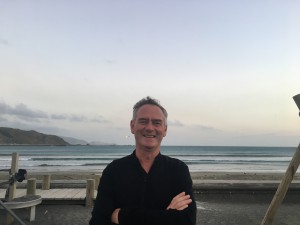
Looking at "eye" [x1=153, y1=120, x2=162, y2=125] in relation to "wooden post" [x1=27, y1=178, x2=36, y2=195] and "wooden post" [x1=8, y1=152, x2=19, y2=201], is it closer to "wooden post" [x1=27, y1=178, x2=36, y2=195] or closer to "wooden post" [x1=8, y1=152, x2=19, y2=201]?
"wooden post" [x1=8, y1=152, x2=19, y2=201]

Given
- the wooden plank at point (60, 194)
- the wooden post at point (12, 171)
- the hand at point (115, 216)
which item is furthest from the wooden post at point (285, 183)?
the wooden plank at point (60, 194)

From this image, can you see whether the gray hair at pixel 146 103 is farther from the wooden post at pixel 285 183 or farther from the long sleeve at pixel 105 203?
the wooden post at pixel 285 183

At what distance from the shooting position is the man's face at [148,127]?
8.04ft

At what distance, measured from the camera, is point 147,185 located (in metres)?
2.41

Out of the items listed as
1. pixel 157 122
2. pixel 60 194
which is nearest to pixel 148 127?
pixel 157 122

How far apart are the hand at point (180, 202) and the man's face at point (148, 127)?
417mm

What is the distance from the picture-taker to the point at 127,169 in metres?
2.46

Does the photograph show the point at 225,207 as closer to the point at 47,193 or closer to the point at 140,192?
the point at 47,193

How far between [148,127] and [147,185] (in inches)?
17.5

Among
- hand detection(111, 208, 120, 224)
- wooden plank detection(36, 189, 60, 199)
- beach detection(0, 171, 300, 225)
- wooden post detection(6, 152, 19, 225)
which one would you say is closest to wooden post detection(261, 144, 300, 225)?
hand detection(111, 208, 120, 224)

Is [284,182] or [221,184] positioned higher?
[284,182]

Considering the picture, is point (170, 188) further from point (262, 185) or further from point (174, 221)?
point (262, 185)

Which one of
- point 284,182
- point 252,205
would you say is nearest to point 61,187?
point 252,205

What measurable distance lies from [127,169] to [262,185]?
9.38 m
